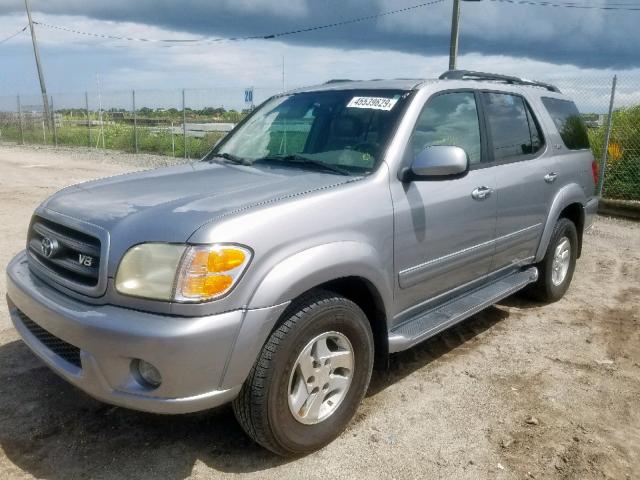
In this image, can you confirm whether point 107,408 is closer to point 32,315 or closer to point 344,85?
point 32,315

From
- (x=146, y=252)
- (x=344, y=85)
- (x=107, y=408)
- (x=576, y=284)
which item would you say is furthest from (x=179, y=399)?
(x=576, y=284)

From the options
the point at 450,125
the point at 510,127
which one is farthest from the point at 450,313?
the point at 510,127

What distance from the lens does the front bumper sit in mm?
2223

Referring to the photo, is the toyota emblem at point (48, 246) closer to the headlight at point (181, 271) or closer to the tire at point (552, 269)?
the headlight at point (181, 271)

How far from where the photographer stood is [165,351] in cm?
221

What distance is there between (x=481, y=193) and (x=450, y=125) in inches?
18.9

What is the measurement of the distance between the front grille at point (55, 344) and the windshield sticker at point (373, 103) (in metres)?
2.12

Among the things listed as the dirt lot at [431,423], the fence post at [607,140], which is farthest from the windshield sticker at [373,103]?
the fence post at [607,140]

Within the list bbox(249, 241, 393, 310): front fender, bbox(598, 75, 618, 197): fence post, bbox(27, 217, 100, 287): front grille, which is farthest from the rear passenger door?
A: bbox(598, 75, 618, 197): fence post

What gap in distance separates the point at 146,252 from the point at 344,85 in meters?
2.10

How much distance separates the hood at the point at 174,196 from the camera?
2.40 m

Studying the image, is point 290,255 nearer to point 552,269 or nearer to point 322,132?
point 322,132

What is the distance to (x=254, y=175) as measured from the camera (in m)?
3.20

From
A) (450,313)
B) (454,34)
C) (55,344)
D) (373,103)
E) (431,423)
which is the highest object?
(454,34)
